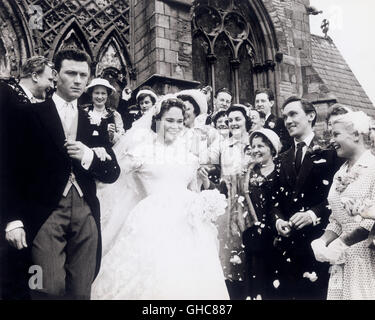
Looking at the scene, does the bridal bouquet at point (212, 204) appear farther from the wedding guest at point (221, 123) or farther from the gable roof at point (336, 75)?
the gable roof at point (336, 75)

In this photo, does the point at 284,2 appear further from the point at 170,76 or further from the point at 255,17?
the point at 170,76

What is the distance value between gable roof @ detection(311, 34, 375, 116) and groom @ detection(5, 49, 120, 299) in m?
2.89

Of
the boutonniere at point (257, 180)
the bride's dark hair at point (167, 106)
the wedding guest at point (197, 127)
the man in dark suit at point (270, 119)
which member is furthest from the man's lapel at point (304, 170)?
the bride's dark hair at point (167, 106)

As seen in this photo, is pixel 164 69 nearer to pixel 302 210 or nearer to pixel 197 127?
A: pixel 197 127

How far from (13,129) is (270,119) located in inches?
93.0

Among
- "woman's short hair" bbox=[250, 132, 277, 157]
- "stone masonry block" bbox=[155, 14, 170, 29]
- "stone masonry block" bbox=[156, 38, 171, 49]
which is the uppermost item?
"stone masonry block" bbox=[155, 14, 170, 29]

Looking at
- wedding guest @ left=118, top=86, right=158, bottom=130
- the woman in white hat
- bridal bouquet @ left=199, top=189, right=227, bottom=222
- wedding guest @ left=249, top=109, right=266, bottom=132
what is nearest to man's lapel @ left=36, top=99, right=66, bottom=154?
the woman in white hat

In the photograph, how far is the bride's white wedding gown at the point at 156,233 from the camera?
4.05 metres

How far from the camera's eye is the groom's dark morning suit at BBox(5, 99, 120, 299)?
4004 millimetres

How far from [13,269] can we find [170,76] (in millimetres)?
2426

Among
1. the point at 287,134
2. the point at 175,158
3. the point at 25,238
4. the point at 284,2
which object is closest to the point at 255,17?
the point at 284,2

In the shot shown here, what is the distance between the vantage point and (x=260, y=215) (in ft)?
15.7

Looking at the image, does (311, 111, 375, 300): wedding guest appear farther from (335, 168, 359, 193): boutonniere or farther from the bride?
the bride

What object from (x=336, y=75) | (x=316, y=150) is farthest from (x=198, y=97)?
(x=336, y=75)
